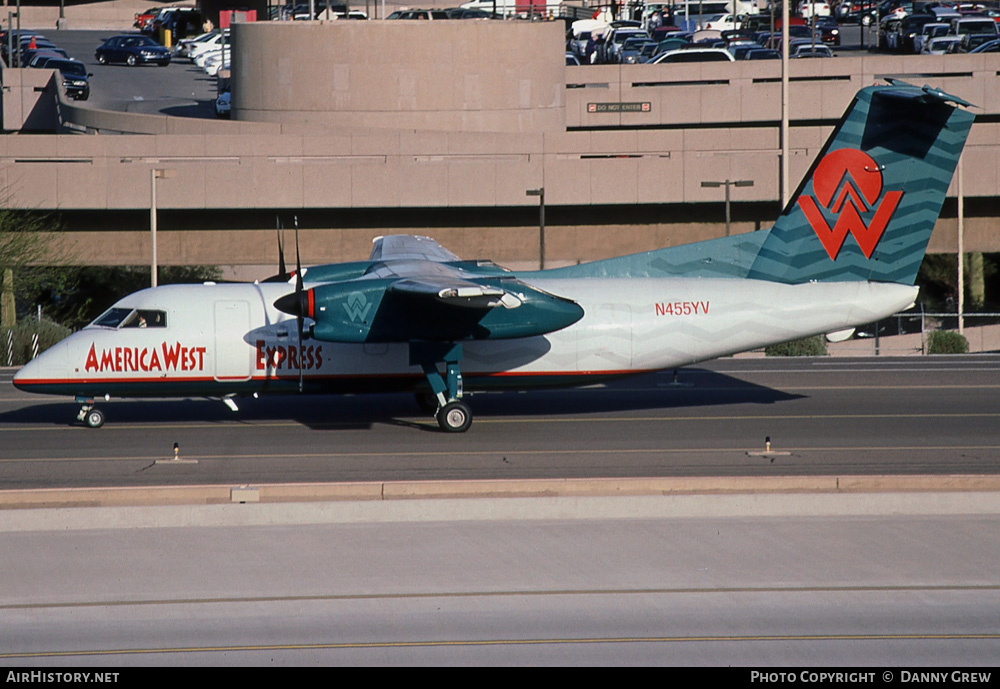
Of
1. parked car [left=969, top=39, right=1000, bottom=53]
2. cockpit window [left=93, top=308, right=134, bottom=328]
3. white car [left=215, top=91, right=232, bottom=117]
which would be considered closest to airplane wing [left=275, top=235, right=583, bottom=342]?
cockpit window [left=93, top=308, right=134, bottom=328]

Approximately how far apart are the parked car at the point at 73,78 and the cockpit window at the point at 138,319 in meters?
48.5

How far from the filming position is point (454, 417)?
2230 cm

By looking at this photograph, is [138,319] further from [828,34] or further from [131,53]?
[828,34]

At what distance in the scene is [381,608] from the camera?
42.1ft

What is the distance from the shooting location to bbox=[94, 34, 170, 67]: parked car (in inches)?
3219

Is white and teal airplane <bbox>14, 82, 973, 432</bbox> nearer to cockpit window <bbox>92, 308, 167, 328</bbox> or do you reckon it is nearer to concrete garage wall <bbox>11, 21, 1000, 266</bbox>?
cockpit window <bbox>92, 308, 167, 328</bbox>

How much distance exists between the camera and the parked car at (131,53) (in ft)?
268

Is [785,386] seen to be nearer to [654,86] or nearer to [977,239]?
[977,239]

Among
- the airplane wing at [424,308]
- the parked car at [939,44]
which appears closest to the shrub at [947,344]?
the airplane wing at [424,308]

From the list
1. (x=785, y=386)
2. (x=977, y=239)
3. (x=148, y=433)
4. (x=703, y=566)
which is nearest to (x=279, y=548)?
(x=703, y=566)

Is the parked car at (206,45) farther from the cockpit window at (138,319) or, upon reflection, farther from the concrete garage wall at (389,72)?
the cockpit window at (138,319)

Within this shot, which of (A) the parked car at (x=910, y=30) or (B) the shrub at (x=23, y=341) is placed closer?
(B) the shrub at (x=23, y=341)

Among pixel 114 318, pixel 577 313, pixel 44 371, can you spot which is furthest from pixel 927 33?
pixel 44 371

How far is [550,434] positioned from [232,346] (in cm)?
643
